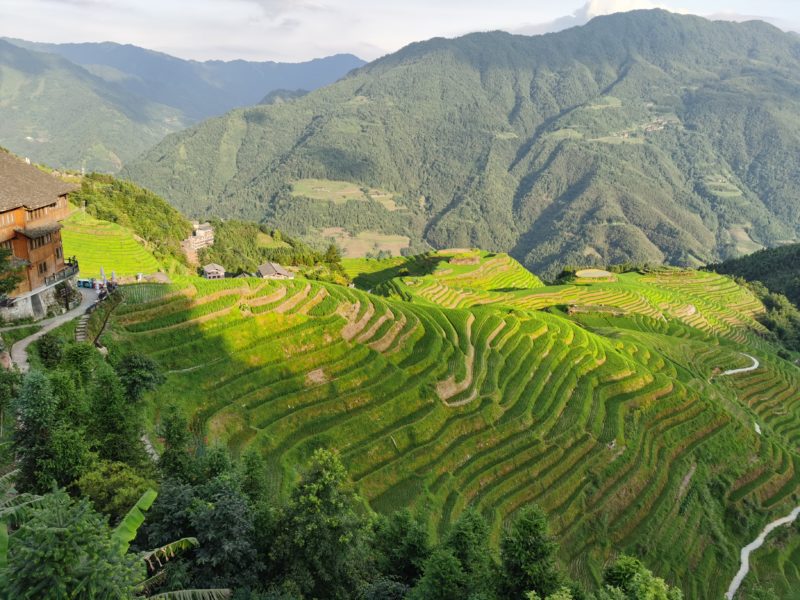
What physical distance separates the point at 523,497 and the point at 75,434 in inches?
1050

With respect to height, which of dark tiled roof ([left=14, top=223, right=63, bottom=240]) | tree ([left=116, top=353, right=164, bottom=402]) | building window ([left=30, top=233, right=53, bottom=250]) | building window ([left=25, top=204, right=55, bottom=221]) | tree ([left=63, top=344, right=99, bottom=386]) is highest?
building window ([left=25, top=204, right=55, bottom=221])

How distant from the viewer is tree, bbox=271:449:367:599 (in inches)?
657

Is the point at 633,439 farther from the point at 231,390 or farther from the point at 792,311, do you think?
the point at 792,311

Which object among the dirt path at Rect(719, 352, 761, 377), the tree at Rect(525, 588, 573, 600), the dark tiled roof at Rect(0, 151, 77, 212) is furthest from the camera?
the dirt path at Rect(719, 352, 761, 377)

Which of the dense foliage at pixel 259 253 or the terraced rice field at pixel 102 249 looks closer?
the terraced rice field at pixel 102 249

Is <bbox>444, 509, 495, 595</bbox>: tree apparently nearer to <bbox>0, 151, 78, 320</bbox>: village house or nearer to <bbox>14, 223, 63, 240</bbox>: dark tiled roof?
<bbox>0, 151, 78, 320</bbox>: village house

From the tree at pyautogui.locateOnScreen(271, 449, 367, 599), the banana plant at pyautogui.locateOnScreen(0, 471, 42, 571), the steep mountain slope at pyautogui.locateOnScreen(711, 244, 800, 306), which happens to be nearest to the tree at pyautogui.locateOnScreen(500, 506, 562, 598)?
the tree at pyautogui.locateOnScreen(271, 449, 367, 599)

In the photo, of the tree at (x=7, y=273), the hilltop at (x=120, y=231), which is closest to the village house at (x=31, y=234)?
the tree at (x=7, y=273)

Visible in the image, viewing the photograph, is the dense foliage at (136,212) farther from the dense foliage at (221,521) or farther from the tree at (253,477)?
the tree at (253,477)

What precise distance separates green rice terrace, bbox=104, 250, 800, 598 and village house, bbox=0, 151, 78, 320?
417 cm

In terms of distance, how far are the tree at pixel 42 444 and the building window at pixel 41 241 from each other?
1690 cm

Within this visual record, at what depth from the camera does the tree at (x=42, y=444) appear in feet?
50.7

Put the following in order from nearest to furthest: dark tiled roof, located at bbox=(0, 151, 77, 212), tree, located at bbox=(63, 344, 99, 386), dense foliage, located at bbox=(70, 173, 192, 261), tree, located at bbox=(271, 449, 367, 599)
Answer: tree, located at bbox=(271, 449, 367, 599) < tree, located at bbox=(63, 344, 99, 386) < dark tiled roof, located at bbox=(0, 151, 77, 212) < dense foliage, located at bbox=(70, 173, 192, 261)

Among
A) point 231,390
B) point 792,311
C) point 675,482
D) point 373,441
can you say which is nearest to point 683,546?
point 675,482
